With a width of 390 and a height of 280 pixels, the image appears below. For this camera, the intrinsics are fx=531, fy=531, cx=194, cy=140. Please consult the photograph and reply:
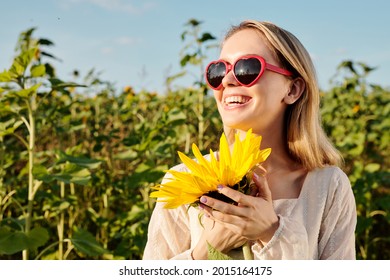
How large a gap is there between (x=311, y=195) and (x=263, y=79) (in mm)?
279

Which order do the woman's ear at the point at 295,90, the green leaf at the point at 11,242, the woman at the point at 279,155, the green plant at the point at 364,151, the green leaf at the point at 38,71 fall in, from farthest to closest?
the green plant at the point at 364,151 < the green leaf at the point at 38,71 < the green leaf at the point at 11,242 < the woman's ear at the point at 295,90 < the woman at the point at 279,155

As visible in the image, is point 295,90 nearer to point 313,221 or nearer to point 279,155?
point 279,155

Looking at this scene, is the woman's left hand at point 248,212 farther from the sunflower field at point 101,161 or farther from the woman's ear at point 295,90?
the sunflower field at point 101,161

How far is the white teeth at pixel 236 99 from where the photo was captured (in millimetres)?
1139

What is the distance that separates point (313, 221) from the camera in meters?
1.16

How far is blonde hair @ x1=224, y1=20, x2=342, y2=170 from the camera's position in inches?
47.0

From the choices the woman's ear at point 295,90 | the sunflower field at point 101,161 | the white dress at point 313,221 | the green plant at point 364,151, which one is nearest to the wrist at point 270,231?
the white dress at point 313,221

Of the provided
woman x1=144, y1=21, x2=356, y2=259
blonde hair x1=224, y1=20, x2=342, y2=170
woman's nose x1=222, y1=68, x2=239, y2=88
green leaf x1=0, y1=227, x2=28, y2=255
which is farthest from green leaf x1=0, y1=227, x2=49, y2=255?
woman's nose x1=222, y1=68, x2=239, y2=88

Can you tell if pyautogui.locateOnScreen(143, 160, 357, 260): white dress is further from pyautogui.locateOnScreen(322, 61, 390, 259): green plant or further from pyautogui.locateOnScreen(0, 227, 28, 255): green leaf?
pyautogui.locateOnScreen(322, 61, 390, 259): green plant

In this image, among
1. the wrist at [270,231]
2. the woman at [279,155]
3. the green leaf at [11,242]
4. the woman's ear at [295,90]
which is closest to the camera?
the wrist at [270,231]

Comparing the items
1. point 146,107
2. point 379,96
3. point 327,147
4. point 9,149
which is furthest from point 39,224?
point 379,96

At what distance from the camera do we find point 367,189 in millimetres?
2992

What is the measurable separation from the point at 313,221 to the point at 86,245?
116 cm

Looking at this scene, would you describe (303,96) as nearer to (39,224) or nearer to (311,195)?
(311,195)
